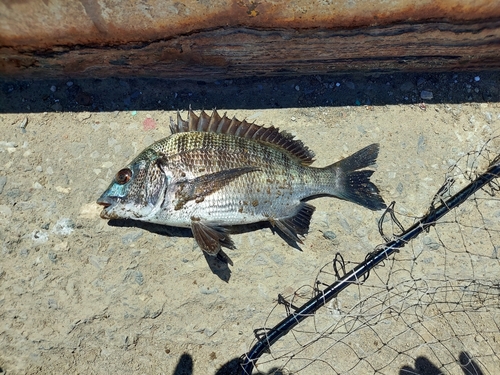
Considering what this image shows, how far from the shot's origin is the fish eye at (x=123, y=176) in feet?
10.3

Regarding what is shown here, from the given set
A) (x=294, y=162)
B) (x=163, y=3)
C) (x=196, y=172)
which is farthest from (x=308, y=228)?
(x=163, y=3)

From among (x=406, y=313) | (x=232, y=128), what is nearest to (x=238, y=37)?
(x=232, y=128)

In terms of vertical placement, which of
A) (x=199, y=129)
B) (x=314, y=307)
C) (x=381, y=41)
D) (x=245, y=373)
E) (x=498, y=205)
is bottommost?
(x=245, y=373)

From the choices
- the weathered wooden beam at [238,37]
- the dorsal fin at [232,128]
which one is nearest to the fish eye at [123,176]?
the dorsal fin at [232,128]

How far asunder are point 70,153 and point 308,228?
236cm

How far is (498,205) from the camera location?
11.6 ft

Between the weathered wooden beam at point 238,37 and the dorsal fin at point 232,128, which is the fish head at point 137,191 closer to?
the dorsal fin at point 232,128

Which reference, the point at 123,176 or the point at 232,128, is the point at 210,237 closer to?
the point at 123,176

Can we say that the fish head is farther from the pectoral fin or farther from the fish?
the pectoral fin

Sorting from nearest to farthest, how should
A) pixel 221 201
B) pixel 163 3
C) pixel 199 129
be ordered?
1. pixel 163 3
2. pixel 221 201
3. pixel 199 129

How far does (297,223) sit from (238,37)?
66.0 inches

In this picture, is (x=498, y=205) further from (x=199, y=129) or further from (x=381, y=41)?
(x=199, y=129)

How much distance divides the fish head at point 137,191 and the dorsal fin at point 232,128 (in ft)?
1.32

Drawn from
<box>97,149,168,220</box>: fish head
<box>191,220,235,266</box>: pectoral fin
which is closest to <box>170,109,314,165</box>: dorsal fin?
<box>97,149,168,220</box>: fish head
